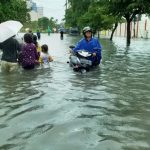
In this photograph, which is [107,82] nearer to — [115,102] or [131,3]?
[115,102]

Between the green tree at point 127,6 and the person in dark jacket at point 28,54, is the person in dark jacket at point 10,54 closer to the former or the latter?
the person in dark jacket at point 28,54

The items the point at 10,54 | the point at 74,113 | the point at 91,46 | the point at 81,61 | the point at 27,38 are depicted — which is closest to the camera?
the point at 74,113

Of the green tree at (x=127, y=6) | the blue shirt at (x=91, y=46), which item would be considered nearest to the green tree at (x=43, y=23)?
the green tree at (x=127, y=6)

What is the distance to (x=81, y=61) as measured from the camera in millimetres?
14352

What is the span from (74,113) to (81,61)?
21.7 ft

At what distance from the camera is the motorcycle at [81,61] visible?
14.3 meters

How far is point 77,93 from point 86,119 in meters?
2.71

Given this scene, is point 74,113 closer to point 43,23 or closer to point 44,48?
point 44,48

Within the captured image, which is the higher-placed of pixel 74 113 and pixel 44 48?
pixel 44 48

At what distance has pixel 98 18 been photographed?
2287 inches

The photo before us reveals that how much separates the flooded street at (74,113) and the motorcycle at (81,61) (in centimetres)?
124

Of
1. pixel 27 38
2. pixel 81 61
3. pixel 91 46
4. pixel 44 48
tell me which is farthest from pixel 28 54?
pixel 91 46

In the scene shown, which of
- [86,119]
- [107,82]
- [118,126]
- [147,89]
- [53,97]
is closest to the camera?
[118,126]

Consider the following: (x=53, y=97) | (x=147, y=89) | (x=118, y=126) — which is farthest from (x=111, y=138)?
(x=147, y=89)
